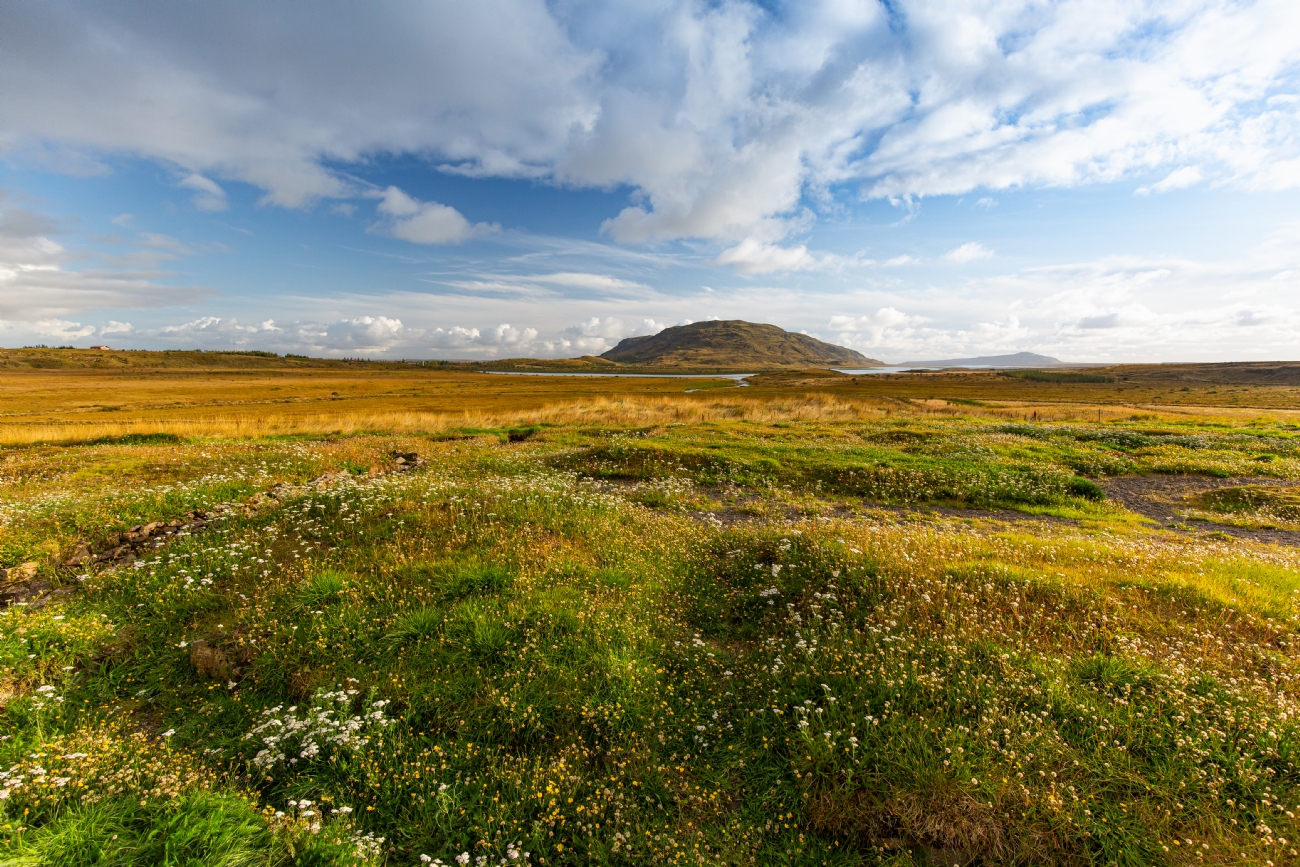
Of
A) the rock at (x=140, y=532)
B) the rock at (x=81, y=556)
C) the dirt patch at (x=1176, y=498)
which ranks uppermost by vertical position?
the rock at (x=140, y=532)

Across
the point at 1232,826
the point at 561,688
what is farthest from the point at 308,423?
the point at 1232,826

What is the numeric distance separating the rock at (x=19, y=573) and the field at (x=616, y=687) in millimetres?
47

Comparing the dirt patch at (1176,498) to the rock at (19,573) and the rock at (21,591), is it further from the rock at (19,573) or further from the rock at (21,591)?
the rock at (19,573)

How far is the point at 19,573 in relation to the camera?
8.00 m

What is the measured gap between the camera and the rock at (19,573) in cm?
791

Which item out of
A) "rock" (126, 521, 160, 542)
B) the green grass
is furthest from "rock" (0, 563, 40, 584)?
"rock" (126, 521, 160, 542)

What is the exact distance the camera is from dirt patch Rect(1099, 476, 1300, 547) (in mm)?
12680

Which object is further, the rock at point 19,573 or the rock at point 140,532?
the rock at point 140,532

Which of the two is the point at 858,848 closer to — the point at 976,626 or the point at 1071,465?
the point at 976,626

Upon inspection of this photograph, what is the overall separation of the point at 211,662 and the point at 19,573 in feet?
17.1

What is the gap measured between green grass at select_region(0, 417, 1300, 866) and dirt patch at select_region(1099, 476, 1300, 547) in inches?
132

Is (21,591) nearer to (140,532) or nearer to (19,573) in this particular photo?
(19,573)

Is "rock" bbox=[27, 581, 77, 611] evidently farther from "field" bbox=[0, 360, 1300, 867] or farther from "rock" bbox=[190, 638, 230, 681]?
"rock" bbox=[190, 638, 230, 681]

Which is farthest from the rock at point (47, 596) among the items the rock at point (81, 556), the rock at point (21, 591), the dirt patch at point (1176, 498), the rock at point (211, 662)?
the dirt patch at point (1176, 498)
